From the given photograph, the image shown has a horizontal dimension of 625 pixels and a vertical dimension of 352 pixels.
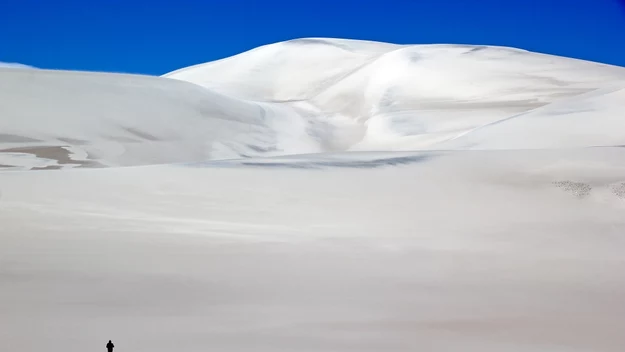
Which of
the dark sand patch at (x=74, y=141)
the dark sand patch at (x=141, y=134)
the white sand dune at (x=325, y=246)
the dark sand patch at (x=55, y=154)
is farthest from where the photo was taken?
the dark sand patch at (x=141, y=134)

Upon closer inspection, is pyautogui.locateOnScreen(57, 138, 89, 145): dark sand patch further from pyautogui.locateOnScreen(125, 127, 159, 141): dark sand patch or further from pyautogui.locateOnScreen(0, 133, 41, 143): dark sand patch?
pyautogui.locateOnScreen(125, 127, 159, 141): dark sand patch

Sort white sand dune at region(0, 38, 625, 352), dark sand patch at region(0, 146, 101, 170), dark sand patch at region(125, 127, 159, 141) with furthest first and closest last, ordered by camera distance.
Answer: dark sand patch at region(125, 127, 159, 141), dark sand patch at region(0, 146, 101, 170), white sand dune at region(0, 38, 625, 352)

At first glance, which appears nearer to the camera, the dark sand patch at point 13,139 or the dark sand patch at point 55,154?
the dark sand patch at point 55,154

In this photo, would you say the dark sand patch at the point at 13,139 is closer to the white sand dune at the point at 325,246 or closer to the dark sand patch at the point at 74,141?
the white sand dune at the point at 325,246

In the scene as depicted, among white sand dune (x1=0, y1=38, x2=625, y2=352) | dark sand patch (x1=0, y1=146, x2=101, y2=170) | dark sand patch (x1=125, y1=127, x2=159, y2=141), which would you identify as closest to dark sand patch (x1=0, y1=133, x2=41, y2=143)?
white sand dune (x1=0, y1=38, x2=625, y2=352)

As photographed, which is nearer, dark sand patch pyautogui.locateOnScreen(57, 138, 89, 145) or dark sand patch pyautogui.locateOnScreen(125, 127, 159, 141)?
dark sand patch pyautogui.locateOnScreen(57, 138, 89, 145)

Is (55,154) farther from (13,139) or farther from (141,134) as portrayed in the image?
(141,134)

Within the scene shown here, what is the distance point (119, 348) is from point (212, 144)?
43.0ft

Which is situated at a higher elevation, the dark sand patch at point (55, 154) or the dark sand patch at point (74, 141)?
the dark sand patch at point (74, 141)

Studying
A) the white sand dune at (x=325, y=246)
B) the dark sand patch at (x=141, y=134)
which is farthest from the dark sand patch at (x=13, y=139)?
the dark sand patch at (x=141, y=134)

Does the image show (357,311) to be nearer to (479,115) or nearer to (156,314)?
(156,314)

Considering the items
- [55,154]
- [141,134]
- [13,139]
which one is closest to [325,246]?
[55,154]

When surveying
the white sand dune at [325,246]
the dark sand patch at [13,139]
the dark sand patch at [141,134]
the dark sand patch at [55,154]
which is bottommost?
the white sand dune at [325,246]

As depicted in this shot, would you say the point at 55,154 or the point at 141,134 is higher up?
the point at 141,134
